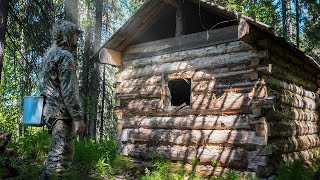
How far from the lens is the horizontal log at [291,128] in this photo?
7629 millimetres

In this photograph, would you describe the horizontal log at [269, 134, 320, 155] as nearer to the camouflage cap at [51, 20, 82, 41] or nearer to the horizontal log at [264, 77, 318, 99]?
the horizontal log at [264, 77, 318, 99]

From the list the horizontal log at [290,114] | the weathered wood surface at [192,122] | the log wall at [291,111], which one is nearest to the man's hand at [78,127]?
the weathered wood surface at [192,122]

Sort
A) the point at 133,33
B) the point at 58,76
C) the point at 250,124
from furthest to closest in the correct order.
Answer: the point at 133,33
the point at 250,124
the point at 58,76

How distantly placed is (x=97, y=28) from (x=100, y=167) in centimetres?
949

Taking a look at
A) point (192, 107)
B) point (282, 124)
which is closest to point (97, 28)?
point (192, 107)

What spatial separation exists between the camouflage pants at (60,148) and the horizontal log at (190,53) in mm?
4506

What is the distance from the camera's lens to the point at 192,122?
27.3ft

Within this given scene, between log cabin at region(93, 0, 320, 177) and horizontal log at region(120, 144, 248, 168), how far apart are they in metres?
0.02

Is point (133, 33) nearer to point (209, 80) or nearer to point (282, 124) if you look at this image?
point (209, 80)

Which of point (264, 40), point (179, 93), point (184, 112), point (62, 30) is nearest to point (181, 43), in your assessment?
point (184, 112)

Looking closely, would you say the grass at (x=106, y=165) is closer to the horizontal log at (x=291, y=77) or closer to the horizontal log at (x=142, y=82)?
the horizontal log at (x=142, y=82)

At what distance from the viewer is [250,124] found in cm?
732

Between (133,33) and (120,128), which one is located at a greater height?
(133,33)

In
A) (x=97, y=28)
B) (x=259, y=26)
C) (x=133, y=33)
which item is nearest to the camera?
(x=259, y=26)
